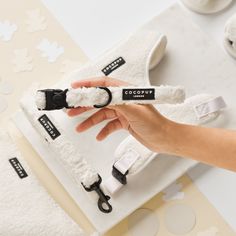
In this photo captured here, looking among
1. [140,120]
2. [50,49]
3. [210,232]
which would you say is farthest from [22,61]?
[210,232]

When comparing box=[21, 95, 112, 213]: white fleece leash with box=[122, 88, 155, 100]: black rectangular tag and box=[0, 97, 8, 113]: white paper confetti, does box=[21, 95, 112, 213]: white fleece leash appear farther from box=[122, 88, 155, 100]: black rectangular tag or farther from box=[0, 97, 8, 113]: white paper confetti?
box=[122, 88, 155, 100]: black rectangular tag

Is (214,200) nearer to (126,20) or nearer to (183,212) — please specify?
(183,212)

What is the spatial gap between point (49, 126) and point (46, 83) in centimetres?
17

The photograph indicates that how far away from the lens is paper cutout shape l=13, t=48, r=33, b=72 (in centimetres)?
145

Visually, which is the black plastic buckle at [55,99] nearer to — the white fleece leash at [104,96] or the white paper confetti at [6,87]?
the white fleece leash at [104,96]

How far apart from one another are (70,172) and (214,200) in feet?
1.15

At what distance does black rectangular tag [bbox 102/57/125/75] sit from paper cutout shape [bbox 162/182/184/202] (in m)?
0.31

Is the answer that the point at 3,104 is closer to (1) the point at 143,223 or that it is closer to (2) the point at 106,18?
(2) the point at 106,18

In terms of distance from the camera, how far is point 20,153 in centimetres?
135

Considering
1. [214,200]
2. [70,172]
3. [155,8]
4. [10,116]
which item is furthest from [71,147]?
[155,8]

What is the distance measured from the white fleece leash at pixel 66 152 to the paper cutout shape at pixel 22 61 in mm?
143

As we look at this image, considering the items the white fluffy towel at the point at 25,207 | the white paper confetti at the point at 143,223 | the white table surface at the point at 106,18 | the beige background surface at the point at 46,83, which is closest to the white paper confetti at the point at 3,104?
the beige background surface at the point at 46,83

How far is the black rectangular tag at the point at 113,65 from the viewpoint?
4.49ft

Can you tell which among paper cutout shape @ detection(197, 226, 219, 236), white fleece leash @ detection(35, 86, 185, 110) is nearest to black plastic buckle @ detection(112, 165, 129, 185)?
paper cutout shape @ detection(197, 226, 219, 236)
